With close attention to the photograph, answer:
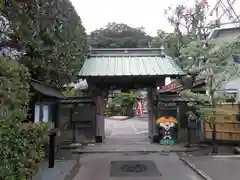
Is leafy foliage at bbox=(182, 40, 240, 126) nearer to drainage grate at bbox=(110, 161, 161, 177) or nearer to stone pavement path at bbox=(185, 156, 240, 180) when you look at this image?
stone pavement path at bbox=(185, 156, 240, 180)

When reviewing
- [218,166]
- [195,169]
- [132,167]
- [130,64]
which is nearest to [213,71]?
[218,166]

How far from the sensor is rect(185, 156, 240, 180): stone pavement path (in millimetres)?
8289

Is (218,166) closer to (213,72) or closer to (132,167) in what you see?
(132,167)

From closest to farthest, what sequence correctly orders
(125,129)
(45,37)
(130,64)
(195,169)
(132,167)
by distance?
(195,169)
(45,37)
(132,167)
(130,64)
(125,129)

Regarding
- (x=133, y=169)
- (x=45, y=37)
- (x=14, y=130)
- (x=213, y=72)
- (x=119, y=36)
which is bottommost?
(x=133, y=169)

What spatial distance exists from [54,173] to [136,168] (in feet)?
9.13

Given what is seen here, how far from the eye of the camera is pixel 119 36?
5375 cm

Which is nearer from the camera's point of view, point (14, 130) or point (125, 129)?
point (14, 130)

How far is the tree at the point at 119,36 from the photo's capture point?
48500 mm

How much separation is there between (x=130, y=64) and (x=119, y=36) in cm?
3779

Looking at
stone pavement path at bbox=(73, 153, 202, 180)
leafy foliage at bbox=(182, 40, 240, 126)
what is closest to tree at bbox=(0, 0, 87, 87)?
stone pavement path at bbox=(73, 153, 202, 180)

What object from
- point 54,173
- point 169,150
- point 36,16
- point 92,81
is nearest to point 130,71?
point 92,81

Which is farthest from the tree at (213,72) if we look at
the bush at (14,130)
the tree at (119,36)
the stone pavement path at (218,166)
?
the tree at (119,36)

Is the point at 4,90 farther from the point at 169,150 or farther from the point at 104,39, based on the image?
the point at 104,39
